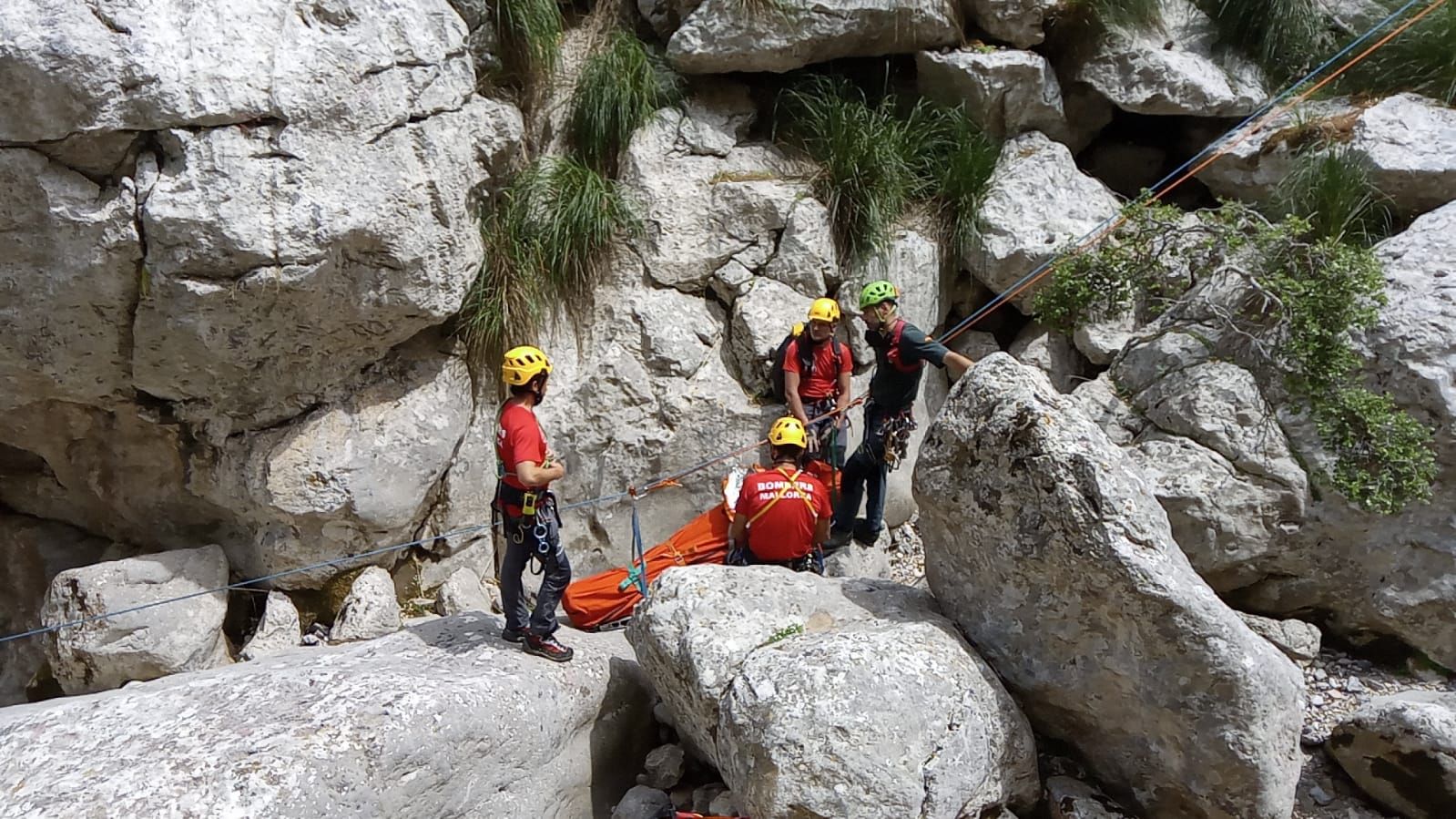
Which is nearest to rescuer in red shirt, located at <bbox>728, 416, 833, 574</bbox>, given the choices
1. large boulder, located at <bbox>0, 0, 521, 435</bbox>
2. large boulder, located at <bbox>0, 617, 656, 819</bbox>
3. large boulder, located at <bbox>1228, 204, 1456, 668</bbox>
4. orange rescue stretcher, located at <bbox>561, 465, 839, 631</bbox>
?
orange rescue stretcher, located at <bbox>561, 465, 839, 631</bbox>

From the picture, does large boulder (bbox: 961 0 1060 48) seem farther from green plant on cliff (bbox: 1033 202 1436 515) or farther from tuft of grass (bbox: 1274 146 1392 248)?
tuft of grass (bbox: 1274 146 1392 248)

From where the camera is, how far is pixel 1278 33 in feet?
27.6

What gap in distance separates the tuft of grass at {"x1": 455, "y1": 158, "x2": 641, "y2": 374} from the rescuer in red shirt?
263 centimetres

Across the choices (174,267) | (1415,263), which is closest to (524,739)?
(174,267)

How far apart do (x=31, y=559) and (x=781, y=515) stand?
6400mm

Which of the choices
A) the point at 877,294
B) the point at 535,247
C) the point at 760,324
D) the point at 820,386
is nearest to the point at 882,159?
the point at 760,324

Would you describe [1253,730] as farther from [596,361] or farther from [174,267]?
[174,267]

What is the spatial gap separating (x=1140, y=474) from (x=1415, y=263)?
3.31 metres

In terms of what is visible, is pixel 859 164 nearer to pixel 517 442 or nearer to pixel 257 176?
pixel 517 442

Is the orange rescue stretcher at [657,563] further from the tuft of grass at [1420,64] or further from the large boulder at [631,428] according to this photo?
the tuft of grass at [1420,64]

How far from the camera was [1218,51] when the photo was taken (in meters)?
8.63

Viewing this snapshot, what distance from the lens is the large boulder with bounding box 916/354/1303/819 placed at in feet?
13.4

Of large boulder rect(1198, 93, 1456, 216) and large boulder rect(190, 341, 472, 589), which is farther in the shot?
large boulder rect(1198, 93, 1456, 216)

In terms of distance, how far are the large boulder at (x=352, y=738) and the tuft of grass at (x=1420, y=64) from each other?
827cm
